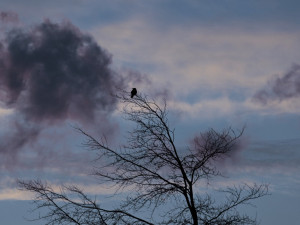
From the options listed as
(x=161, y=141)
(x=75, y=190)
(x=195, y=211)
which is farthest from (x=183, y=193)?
(x=75, y=190)

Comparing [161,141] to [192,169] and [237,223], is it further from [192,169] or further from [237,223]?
[237,223]

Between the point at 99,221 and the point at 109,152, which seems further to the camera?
the point at 109,152

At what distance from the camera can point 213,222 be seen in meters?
11.5

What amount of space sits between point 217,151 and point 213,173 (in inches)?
23.2

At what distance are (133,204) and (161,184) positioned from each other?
2.69 ft

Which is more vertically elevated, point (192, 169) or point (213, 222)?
point (192, 169)

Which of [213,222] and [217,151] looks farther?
[217,151]

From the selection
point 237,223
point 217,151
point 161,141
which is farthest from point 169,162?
point 237,223

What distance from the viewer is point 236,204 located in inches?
475

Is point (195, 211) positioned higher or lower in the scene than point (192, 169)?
lower

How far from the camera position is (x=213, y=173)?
12.3m

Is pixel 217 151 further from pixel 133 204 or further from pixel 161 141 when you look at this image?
pixel 133 204

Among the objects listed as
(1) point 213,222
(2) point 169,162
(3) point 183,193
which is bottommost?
(1) point 213,222

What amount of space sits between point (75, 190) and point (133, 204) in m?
1.48
